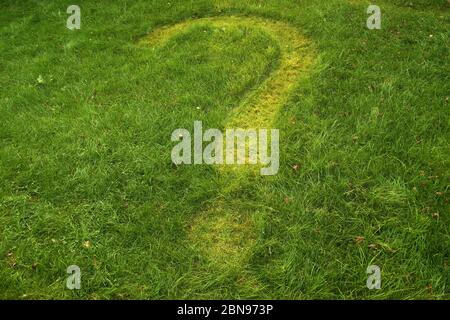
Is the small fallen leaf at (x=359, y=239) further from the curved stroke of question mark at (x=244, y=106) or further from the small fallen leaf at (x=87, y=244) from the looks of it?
the small fallen leaf at (x=87, y=244)

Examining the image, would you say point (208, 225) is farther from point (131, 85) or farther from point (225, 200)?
point (131, 85)

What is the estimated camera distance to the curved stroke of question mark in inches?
204

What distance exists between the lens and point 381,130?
6.14m

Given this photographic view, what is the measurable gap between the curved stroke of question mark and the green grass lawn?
0.03m

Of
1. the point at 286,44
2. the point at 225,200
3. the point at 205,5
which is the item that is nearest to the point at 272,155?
the point at 225,200

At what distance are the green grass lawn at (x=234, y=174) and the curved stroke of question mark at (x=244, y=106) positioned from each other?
1.1 inches

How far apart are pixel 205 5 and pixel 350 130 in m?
5.12

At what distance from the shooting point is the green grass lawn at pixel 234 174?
16.0ft

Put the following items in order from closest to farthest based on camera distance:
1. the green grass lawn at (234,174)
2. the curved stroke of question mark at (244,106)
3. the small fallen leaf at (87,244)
A: the green grass lawn at (234,174) → the curved stroke of question mark at (244,106) → the small fallen leaf at (87,244)

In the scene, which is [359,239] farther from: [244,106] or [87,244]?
[87,244]

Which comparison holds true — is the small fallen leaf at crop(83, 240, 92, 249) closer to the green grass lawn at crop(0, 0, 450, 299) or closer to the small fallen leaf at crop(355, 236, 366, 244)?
the green grass lawn at crop(0, 0, 450, 299)

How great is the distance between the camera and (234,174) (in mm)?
5949

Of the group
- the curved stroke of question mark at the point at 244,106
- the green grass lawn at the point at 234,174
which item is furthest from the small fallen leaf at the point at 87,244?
the curved stroke of question mark at the point at 244,106
